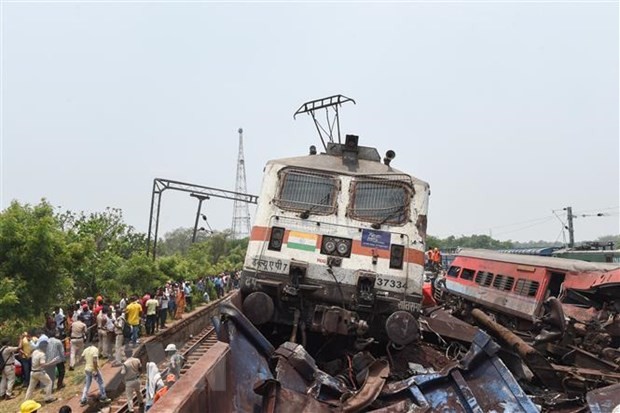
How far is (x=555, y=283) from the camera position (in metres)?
11.5

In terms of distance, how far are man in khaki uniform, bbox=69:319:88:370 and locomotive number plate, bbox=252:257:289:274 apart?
786 centimetres

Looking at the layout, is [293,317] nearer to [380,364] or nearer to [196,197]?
[380,364]

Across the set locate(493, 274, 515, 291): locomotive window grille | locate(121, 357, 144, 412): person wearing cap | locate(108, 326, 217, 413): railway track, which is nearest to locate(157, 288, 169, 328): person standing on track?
locate(108, 326, 217, 413): railway track

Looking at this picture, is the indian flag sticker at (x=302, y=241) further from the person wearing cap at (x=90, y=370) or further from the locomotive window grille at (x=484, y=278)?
the locomotive window grille at (x=484, y=278)

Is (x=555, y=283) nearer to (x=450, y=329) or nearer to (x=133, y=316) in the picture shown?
(x=450, y=329)

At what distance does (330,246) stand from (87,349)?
646cm

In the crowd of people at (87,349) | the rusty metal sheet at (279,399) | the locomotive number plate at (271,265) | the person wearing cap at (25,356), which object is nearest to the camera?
the rusty metal sheet at (279,399)

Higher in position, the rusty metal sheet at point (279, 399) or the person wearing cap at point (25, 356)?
the rusty metal sheet at point (279, 399)

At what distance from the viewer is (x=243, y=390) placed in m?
5.18

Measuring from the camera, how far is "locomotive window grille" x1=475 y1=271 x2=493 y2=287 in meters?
14.5

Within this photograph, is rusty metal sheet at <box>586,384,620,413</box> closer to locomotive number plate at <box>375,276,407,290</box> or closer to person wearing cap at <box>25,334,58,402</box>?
locomotive number plate at <box>375,276,407,290</box>

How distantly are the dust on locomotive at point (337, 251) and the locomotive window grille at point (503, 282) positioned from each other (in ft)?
21.3

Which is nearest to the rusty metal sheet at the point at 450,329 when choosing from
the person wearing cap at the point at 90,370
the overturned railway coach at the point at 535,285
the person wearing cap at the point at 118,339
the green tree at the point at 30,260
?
the overturned railway coach at the point at 535,285

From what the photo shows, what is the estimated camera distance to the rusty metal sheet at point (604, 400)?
16.4 ft
